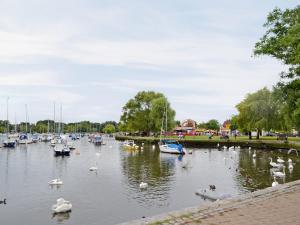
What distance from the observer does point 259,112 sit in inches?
3568

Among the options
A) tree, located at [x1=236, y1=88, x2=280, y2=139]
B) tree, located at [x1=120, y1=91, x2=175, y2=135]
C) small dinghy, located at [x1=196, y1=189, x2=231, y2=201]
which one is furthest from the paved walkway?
tree, located at [x1=120, y1=91, x2=175, y2=135]

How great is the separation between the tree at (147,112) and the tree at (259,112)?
29906 millimetres

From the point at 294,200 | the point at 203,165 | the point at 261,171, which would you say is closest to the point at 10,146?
the point at 203,165

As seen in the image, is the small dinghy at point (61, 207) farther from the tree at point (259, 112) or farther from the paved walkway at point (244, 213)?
the tree at point (259, 112)

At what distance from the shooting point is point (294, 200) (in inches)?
549

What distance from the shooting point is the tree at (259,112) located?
89.6m

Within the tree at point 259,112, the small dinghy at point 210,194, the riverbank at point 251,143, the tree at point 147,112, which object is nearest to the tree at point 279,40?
the small dinghy at point 210,194

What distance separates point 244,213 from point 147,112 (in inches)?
4871

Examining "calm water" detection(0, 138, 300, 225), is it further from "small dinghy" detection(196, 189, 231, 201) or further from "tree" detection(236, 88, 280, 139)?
"tree" detection(236, 88, 280, 139)

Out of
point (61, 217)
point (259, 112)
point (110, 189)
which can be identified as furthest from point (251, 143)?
point (61, 217)

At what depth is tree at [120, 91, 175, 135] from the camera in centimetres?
12425

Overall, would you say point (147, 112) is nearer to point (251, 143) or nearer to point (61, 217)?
point (251, 143)

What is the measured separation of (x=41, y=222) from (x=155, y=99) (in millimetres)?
107905

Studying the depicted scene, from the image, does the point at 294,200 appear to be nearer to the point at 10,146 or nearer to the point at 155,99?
the point at 10,146
